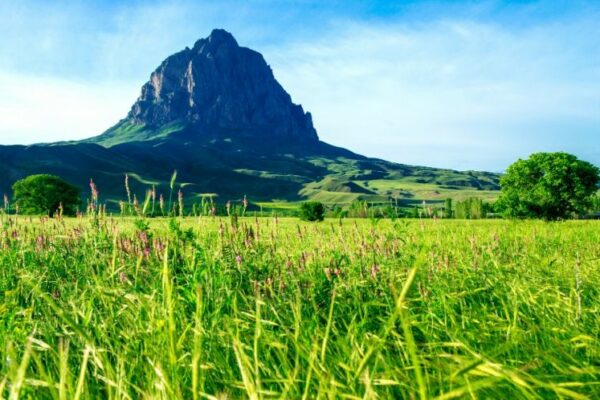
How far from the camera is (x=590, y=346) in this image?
130 inches

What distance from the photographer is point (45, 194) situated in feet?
267

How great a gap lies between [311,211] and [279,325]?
2215 inches

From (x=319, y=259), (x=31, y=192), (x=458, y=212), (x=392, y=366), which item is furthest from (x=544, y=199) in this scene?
(x=31, y=192)

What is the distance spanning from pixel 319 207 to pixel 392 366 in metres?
56.8

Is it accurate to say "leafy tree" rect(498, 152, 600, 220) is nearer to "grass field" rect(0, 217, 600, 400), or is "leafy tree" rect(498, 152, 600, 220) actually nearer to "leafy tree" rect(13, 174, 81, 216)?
"grass field" rect(0, 217, 600, 400)

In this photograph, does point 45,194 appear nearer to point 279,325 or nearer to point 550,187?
point 550,187

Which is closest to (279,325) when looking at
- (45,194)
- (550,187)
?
(550,187)

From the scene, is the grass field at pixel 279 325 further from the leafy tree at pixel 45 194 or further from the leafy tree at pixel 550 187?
the leafy tree at pixel 45 194

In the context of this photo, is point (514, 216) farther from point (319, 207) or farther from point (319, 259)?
point (319, 259)

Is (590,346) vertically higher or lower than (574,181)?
lower

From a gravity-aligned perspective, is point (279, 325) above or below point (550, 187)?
below

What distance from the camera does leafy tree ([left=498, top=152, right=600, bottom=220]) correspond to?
51.6 m

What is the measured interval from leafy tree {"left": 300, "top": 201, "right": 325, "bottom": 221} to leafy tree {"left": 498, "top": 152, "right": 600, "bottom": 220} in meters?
22.3

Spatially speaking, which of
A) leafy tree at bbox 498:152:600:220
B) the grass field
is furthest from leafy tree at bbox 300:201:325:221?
the grass field
